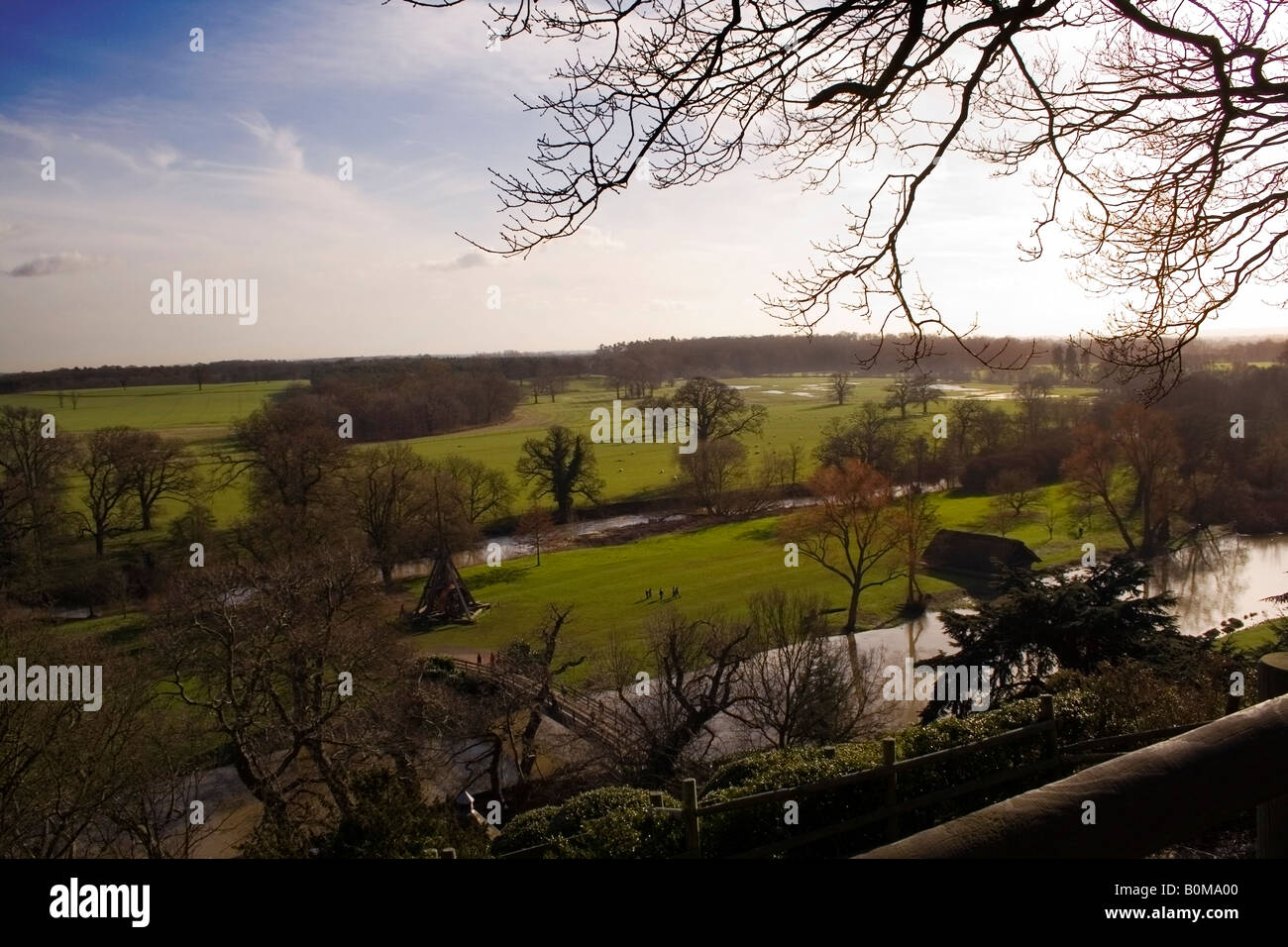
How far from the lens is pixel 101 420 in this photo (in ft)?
153

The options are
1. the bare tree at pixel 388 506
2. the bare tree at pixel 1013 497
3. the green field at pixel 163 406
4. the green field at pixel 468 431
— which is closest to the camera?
the bare tree at pixel 388 506

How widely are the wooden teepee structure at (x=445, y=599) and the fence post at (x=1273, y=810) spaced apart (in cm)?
3131

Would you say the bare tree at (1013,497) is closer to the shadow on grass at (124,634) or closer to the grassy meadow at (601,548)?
the grassy meadow at (601,548)

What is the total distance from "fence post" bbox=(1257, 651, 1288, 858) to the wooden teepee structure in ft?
103

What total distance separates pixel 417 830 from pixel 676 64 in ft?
30.7

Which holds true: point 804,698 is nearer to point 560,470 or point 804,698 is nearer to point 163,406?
point 560,470

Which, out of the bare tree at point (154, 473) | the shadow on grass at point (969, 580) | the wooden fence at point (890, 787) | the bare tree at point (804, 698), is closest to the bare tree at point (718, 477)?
the shadow on grass at point (969, 580)

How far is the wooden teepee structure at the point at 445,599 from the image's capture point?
32.5 meters

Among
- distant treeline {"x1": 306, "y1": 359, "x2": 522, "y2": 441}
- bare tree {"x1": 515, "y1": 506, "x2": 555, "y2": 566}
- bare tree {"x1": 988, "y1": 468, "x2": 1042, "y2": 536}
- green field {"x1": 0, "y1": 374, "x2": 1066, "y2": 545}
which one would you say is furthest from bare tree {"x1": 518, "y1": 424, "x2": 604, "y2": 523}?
bare tree {"x1": 988, "y1": 468, "x2": 1042, "y2": 536}

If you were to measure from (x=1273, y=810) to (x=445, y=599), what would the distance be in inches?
1273

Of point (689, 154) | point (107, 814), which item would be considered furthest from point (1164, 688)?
point (107, 814)

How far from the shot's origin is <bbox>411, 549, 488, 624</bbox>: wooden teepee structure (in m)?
32.5
